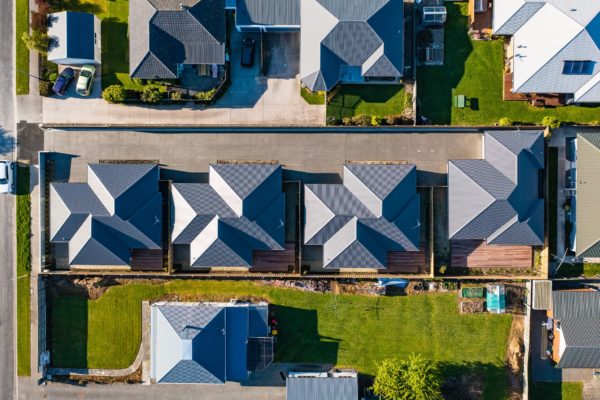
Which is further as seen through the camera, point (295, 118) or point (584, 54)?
point (295, 118)

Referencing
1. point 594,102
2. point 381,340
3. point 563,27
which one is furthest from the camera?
point 381,340

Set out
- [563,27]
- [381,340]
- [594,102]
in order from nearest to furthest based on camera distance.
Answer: [563,27] < [594,102] < [381,340]

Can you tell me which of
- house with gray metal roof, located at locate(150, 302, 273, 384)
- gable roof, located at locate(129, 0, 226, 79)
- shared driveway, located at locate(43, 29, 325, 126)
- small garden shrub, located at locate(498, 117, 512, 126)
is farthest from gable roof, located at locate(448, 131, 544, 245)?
gable roof, located at locate(129, 0, 226, 79)

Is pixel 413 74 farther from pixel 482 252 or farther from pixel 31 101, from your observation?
pixel 31 101

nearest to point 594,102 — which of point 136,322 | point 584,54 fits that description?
point 584,54

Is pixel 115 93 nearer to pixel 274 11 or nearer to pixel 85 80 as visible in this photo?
pixel 85 80

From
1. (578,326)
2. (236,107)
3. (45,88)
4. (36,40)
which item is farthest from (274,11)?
(578,326)

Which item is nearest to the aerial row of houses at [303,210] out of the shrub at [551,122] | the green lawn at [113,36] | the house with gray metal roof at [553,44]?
the shrub at [551,122]

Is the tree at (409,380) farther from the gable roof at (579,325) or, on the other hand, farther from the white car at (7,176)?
the white car at (7,176)
